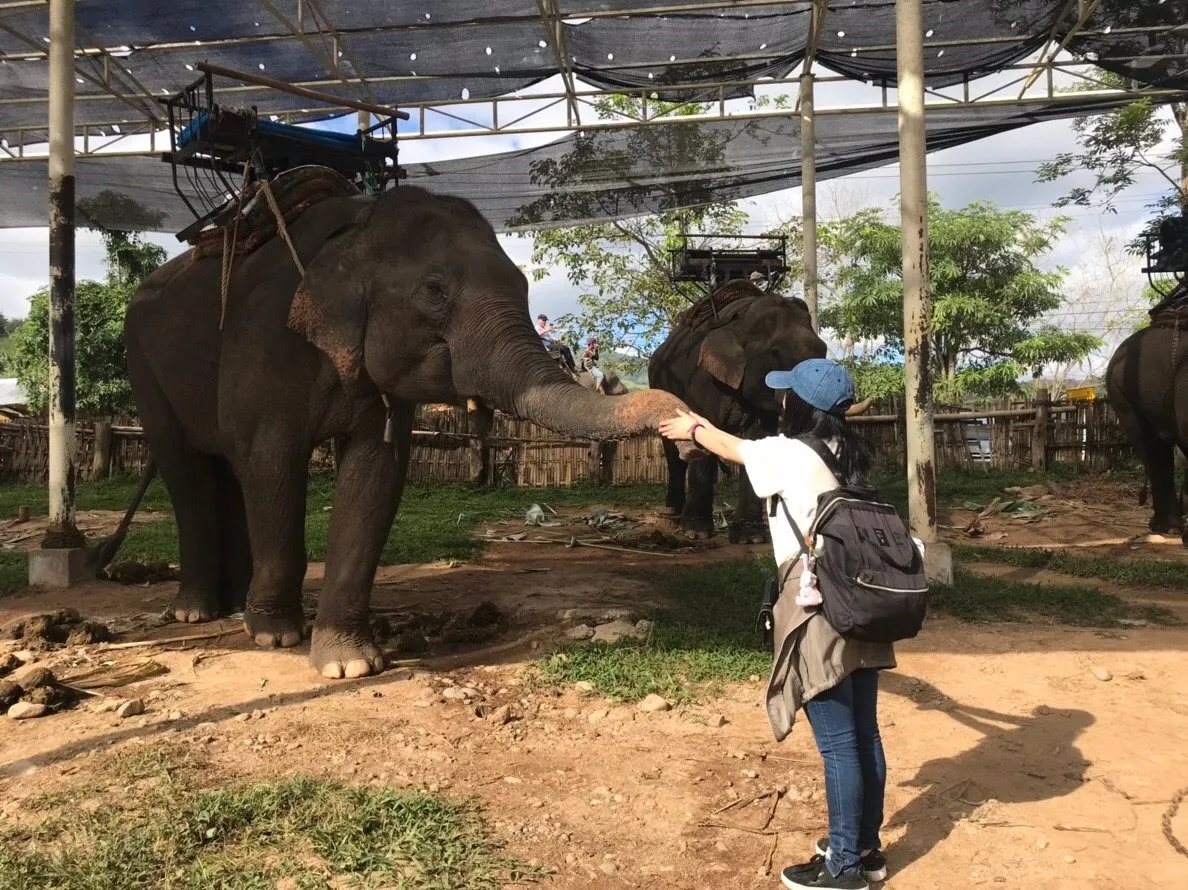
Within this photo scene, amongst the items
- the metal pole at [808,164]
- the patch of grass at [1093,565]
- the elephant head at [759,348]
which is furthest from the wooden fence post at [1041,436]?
the elephant head at [759,348]

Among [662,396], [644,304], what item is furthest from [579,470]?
[662,396]

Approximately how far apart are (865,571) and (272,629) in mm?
3391

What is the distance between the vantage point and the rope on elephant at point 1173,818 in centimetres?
286

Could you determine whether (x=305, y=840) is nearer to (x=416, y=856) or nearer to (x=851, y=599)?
(x=416, y=856)

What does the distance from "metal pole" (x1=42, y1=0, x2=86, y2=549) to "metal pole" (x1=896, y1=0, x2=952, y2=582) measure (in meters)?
5.92

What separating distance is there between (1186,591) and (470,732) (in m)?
5.52

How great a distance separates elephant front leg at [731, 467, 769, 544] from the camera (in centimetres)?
927

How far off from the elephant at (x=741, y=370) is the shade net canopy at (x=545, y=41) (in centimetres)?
400

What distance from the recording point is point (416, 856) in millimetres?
2660

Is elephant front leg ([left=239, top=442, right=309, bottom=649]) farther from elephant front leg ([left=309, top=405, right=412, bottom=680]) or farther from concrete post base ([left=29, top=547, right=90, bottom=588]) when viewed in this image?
concrete post base ([left=29, top=547, right=90, bottom=588])

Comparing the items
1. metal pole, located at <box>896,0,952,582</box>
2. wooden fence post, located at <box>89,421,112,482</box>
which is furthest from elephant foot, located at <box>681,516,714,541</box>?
wooden fence post, located at <box>89,421,112,482</box>

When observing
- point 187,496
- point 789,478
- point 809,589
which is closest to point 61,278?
point 187,496

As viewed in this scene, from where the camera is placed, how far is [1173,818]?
306cm

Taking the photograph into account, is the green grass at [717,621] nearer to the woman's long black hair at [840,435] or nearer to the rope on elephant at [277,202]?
the woman's long black hair at [840,435]
